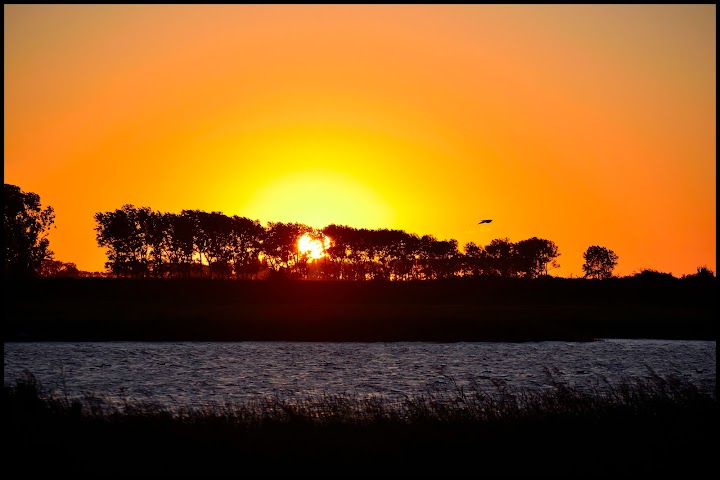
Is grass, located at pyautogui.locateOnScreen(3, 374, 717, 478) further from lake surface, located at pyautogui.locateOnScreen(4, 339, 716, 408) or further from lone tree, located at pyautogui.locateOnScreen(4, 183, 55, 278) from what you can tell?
lone tree, located at pyautogui.locateOnScreen(4, 183, 55, 278)

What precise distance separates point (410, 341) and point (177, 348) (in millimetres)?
22163

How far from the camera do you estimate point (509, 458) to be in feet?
63.1

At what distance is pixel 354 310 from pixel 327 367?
167 feet

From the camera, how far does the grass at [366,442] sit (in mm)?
18438

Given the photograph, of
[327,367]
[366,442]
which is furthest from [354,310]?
[366,442]

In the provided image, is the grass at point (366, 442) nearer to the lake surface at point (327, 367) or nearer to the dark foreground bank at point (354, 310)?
the lake surface at point (327, 367)

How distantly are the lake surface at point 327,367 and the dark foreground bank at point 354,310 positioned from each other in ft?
14.3

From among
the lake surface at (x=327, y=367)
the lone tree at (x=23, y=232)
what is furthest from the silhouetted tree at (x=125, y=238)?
the lake surface at (x=327, y=367)

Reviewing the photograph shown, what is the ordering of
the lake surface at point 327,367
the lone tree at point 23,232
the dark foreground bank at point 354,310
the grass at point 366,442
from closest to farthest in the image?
the grass at point 366,442
the lake surface at point 327,367
the dark foreground bank at point 354,310
the lone tree at point 23,232

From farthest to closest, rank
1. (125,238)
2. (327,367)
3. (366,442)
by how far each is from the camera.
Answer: (125,238)
(327,367)
(366,442)

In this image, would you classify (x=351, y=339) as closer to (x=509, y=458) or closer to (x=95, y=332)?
(x=95, y=332)

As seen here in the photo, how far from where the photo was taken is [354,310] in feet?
344

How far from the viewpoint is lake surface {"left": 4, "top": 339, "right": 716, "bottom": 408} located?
130 ft

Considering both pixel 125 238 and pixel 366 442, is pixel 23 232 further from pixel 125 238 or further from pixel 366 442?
pixel 366 442
